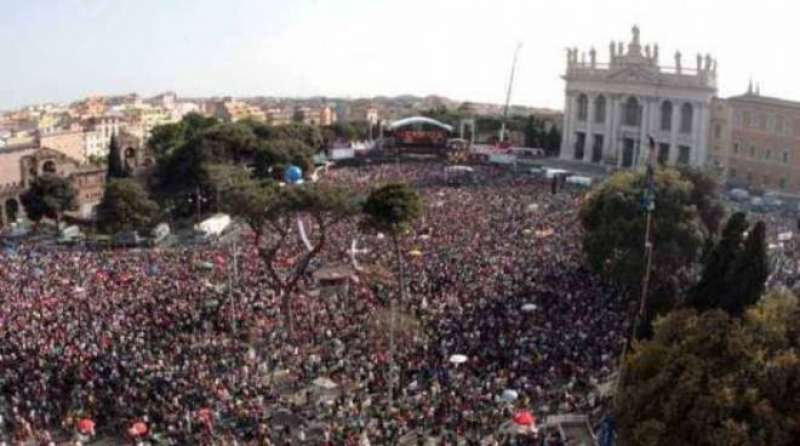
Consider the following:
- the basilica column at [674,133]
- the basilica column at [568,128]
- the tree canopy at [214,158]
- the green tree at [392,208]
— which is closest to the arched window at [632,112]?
the basilica column at [674,133]

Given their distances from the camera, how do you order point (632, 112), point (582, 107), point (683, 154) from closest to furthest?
point (683, 154), point (632, 112), point (582, 107)

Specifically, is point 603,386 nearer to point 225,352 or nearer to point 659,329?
point 659,329

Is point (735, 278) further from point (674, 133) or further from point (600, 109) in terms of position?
point (600, 109)

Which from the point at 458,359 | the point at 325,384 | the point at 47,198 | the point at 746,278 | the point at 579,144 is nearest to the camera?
the point at 746,278

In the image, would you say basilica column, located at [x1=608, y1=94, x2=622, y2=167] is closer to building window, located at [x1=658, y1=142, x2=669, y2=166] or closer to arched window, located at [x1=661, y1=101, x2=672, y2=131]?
building window, located at [x1=658, y1=142, x2=669, y2=166]

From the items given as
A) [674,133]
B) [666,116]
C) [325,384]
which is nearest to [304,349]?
[325,384]

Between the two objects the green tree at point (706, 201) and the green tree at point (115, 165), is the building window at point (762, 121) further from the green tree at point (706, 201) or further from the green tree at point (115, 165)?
the green tree at point (115, 165)

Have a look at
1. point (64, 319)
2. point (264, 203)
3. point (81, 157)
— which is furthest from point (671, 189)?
point (81, 157)
